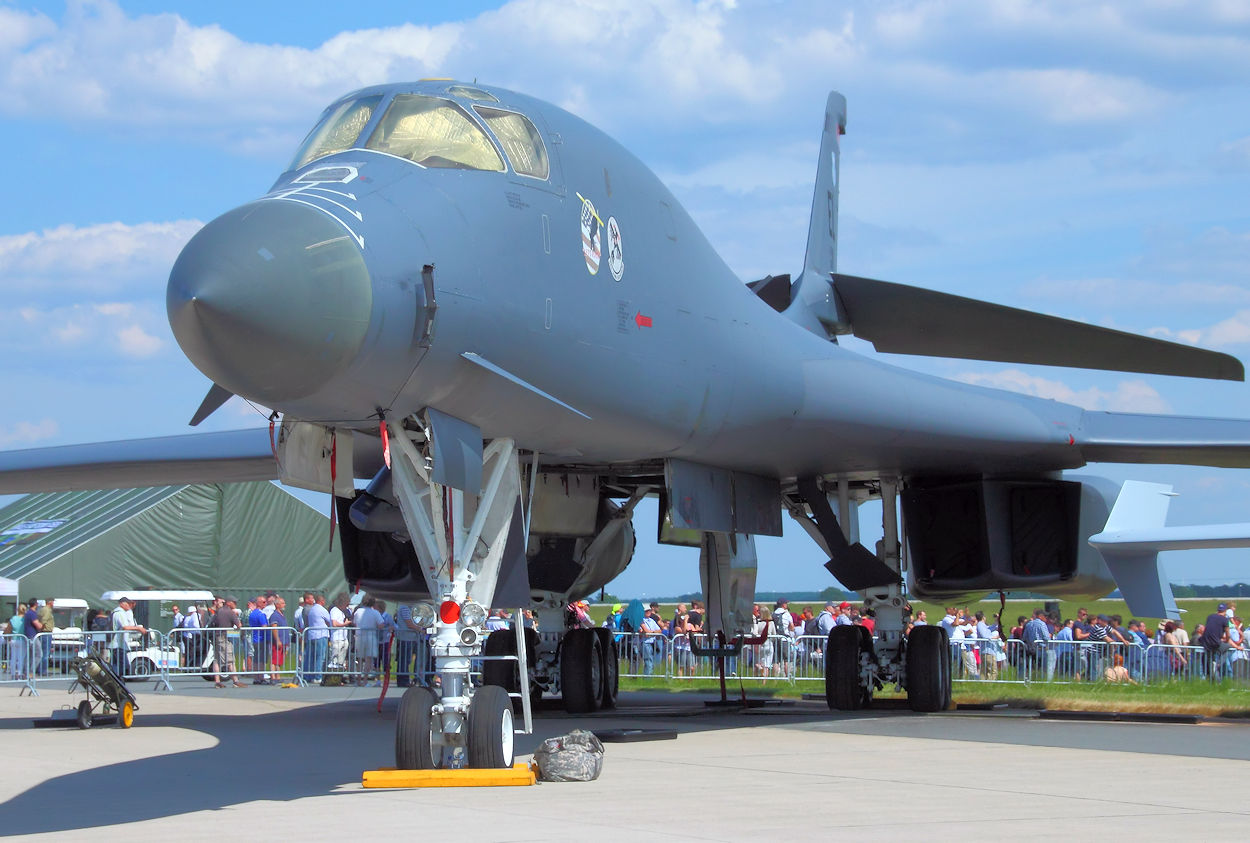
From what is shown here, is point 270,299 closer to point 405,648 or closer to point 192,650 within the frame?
point 405,648

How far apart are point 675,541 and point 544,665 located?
72.2 inches

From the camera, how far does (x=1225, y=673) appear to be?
18.5m

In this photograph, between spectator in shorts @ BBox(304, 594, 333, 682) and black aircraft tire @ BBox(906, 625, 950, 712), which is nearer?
black aircraft tire @ BBox(906, 625, 950, 712)

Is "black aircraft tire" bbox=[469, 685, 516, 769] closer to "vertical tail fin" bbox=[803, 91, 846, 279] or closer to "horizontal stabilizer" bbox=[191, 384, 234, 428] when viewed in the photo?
"horizontal stabilizer" bbox=[191, 384, 234, 428]

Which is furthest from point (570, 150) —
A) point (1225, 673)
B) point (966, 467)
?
point (1225, 673)

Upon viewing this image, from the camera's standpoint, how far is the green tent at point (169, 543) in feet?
95.7

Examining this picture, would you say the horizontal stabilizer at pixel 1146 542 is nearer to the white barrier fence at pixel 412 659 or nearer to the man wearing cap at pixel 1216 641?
the man wearing cap at pixel 1216 641

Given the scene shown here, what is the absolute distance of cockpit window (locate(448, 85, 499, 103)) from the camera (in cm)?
855

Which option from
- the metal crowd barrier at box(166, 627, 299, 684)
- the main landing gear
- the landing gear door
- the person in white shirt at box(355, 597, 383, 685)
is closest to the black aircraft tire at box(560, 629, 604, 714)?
the main landing gear

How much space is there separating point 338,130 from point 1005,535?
8080 mm

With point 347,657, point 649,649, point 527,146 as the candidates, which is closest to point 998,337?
point 527,146

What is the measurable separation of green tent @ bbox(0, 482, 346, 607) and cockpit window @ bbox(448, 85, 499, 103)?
68.8 feet

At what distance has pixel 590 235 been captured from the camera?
352 inches

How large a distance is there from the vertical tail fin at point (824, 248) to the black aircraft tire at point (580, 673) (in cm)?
376
